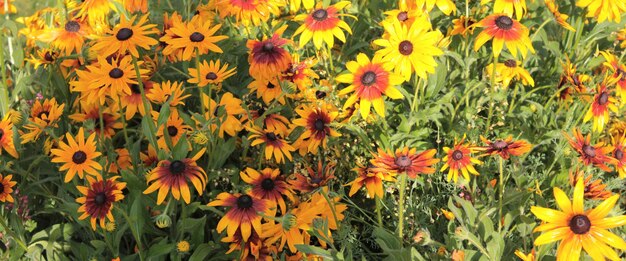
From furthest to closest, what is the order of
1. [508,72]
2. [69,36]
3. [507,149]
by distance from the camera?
1. [69,36]
2. [508,72]
3. [507,149]

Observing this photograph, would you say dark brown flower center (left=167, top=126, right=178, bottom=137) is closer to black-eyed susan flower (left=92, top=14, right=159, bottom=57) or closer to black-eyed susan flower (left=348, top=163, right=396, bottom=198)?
black-eyed susan flower (left=92, top=14, right=159, bottom=57)

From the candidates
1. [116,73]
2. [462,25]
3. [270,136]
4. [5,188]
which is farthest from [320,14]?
[5,188]

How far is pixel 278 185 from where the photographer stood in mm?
2021

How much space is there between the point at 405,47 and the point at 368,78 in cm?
16

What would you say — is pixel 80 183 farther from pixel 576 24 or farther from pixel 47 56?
pixel 576 24

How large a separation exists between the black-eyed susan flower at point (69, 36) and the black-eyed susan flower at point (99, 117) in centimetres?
31

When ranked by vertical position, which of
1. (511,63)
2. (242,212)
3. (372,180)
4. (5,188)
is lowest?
(5,188)

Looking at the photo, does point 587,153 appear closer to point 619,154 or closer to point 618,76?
point 619,154

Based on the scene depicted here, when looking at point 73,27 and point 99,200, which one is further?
point 73,27

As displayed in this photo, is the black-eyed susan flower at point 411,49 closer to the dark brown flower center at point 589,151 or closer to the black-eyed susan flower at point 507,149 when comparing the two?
the black-eyed susan flower at point 507,149

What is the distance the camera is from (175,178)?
5.90ft

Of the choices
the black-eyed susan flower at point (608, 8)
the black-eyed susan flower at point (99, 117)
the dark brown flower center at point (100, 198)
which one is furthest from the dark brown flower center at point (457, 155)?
the black-eyed susan flower at point (99, 117)

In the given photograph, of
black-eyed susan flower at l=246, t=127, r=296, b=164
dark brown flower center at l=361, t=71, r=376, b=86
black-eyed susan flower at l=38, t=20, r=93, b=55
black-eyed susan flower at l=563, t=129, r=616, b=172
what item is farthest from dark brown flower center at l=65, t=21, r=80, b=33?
black-eyed susan flower at l=563, t=129, r=616, b=172

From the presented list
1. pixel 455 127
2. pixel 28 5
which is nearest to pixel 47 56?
pixel 455 127
